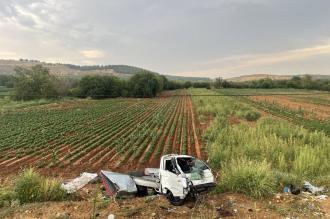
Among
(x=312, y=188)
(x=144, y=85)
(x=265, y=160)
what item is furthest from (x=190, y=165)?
(x=144, y=85)

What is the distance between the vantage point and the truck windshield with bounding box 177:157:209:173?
34.3 ft

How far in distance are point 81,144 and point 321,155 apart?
15.6m

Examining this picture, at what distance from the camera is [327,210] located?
27.6 ft

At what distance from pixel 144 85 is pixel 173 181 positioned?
8569 centimetres

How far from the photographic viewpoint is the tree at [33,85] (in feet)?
263

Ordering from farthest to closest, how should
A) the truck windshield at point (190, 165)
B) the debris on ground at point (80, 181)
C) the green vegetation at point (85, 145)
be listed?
the green vegetation at point (85, 145) < the debris on ground at point (80, 181) < the truck windshield at point (190, 165)

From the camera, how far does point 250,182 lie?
9680 millimetres

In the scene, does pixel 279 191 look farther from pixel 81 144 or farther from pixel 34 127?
pixel 34 127

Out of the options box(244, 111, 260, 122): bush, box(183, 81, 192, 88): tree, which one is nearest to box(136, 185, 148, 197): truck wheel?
box(244, 111, 260, 122): bush

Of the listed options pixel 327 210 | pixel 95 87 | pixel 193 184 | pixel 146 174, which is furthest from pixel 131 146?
pixel 95 87

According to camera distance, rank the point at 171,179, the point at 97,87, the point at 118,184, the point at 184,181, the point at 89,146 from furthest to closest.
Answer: the point at 97,87 → the point at 89,146 → the point at 118,184 → the point at 171,179 → the point at 184,181

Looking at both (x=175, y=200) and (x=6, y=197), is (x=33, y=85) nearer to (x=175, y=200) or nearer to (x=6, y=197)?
(x=6, y=197)

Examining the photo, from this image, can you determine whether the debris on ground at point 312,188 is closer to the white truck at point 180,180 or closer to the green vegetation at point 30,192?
the white truck at point 180,180

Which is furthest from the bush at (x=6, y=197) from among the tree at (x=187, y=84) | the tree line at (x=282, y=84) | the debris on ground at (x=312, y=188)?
the tree at (x=187, y=84)
